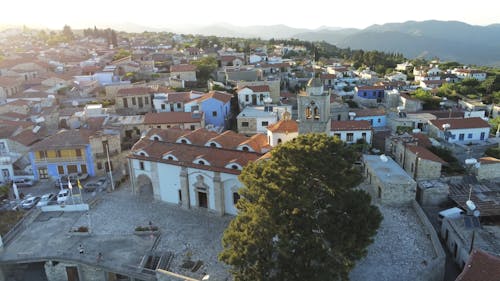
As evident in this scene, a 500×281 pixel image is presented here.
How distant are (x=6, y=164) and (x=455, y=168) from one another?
44721 mm

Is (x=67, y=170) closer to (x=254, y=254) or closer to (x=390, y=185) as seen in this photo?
(x=254, y=254)

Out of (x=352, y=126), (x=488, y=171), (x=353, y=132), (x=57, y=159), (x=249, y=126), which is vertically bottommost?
(x=488, y=171)

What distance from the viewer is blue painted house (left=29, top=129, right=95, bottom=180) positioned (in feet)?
117

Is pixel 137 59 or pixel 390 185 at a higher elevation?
pixel 137 59

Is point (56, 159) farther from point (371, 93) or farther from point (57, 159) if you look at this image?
point (371, 93)

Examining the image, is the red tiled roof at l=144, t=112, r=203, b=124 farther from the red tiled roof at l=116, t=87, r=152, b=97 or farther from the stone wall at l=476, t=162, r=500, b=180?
the stone wall at l=476, t=162, r=500, b=180

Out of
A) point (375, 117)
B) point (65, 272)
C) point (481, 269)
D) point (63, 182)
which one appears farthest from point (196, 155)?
point (375, 117)

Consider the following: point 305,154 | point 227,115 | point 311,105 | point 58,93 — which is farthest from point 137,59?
point 305,154

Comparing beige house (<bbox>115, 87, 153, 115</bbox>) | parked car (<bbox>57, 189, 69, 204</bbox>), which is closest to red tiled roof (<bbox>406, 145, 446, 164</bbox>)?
parked car (<bbox>57, 189, 69, 204</bbox>)

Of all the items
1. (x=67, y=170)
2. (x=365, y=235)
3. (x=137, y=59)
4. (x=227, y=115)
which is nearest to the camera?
(x=365, y=235)

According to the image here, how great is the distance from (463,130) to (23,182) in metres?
49.4

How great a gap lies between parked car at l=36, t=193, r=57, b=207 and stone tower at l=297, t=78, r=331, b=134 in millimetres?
22791

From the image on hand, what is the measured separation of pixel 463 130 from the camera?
142 feet

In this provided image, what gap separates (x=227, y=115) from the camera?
49.8m
